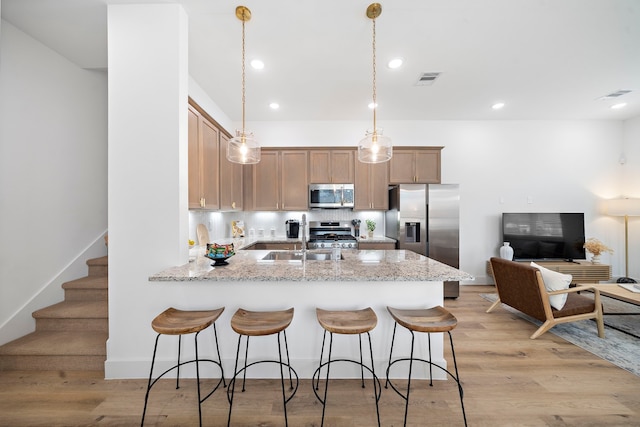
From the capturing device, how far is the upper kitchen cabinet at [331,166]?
4.27 meters

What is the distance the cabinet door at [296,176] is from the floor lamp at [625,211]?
5.28 metres

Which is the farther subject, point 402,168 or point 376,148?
point 402,168

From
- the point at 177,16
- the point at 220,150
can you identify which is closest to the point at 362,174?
the point at 220,150

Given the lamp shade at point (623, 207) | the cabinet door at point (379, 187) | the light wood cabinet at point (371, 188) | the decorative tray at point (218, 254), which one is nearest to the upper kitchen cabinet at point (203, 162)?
the decorative tray at point (218, 254)

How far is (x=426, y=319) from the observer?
165cm

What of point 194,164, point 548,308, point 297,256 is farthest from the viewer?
point 297,256

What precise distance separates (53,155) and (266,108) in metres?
2.58

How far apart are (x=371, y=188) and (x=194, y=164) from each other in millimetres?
2740

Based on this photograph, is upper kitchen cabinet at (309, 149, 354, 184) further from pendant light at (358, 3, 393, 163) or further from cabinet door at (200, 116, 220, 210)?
pendant light at (358, 3, 393, 163)

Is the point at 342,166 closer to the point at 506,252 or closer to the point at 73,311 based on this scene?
the point at 506,252

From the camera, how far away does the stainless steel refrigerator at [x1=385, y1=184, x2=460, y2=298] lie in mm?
3873

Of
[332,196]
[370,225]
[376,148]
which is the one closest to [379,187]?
[370,225]

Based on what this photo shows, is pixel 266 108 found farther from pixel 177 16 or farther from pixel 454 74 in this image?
pixel 454 74

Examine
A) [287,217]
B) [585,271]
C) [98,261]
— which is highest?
[287,217]
